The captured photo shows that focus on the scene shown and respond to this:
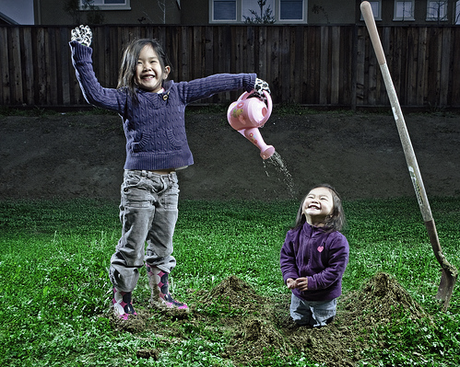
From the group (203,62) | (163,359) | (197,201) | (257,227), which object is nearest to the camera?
(163,359)

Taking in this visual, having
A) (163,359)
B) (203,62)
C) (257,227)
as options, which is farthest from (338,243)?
(203,62)

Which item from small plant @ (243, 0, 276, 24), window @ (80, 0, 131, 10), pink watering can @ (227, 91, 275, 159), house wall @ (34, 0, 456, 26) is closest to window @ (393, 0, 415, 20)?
house wall @ (34, 0, 456, 26)

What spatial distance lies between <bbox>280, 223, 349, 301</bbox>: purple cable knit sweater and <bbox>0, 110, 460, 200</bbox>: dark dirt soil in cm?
525

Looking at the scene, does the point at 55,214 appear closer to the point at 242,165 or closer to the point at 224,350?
the point at 242,165

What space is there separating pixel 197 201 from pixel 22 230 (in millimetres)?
2655

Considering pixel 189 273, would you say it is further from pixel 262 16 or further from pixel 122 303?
pixel 262 16

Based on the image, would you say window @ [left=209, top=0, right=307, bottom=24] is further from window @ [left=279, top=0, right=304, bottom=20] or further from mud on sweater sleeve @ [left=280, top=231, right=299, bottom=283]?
mud on sweater sleeve @ [left=280, top=231, right=299, bottom=283]

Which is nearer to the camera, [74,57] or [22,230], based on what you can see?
[74,57]

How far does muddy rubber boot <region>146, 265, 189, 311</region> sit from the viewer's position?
3398 millimetres

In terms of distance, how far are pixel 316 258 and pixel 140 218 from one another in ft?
3.53

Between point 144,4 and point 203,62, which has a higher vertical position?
point 144,4

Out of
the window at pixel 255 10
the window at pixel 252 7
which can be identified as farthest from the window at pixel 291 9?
the window at pixel 252 7

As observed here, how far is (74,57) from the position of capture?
115 inches

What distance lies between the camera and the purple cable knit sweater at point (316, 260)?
2939 mm
